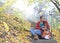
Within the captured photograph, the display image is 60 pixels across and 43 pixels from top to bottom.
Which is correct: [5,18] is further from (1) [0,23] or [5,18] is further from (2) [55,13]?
(2) [55,13]

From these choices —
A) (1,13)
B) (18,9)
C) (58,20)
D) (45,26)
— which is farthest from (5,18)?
(58,20)

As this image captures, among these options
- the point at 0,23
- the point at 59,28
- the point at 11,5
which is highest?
the point at 11,5

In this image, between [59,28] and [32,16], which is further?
[32,16]

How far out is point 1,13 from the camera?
4.01 metres

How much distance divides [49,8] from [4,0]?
7.97 ft

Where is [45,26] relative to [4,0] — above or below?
below

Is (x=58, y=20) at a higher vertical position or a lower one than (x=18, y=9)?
lower

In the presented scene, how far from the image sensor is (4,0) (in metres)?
4.45

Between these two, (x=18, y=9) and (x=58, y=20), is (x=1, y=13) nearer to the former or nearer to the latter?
(x=18, y=9)

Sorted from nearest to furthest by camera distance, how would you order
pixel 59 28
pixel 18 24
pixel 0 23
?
pixel 0 23
pixel 18 24
pixel 59 28

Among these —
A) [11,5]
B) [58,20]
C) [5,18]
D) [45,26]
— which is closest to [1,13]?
[5,18]

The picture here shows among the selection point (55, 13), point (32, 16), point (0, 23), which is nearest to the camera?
point (0, 23)

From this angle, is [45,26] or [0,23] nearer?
[0,23]

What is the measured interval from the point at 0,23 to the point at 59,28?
6.87 feet
